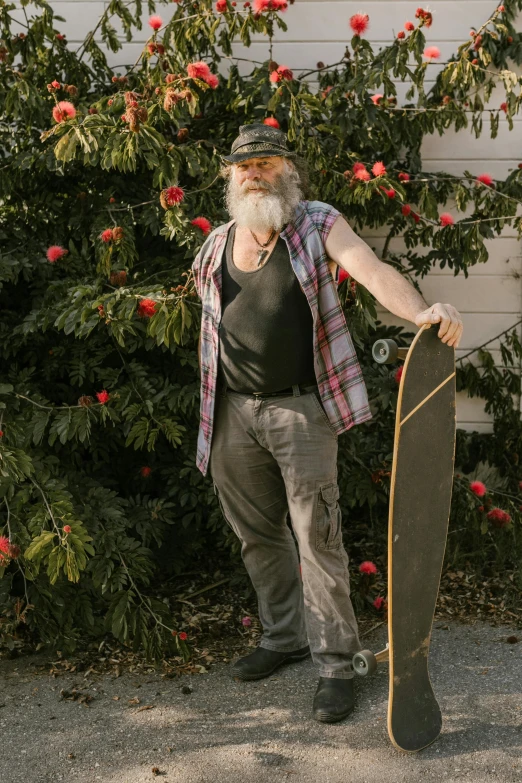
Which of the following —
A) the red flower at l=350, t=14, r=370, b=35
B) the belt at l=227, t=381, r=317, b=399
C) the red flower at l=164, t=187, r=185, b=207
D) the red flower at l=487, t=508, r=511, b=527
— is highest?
the red flower at l=350, t=14, r=370, b=35

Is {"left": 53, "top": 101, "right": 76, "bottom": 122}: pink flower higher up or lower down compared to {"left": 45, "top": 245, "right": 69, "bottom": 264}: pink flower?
higher up

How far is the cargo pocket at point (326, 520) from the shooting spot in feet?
10.2

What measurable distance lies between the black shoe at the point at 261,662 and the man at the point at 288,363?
1.12 feet

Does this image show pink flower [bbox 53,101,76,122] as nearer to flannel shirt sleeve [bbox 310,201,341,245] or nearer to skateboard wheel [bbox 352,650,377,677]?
flannel shirt sleeve [bbox 310,201,341,245]

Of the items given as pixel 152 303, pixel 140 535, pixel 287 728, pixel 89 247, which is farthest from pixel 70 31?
pixel 287 728

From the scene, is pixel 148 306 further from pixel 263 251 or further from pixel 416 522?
pixel 416 522

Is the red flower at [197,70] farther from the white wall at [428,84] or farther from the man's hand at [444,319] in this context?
the man's hand at [444,319]

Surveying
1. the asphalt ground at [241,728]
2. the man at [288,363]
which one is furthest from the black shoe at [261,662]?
the man at [288,363]

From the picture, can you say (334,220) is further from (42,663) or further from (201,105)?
(42,663)

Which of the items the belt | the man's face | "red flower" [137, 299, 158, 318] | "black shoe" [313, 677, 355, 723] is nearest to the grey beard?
the man's face

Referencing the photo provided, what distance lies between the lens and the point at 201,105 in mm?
4391

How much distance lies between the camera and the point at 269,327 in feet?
10.0

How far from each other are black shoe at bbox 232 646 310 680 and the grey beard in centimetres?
164

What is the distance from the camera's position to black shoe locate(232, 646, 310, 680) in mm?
3492
